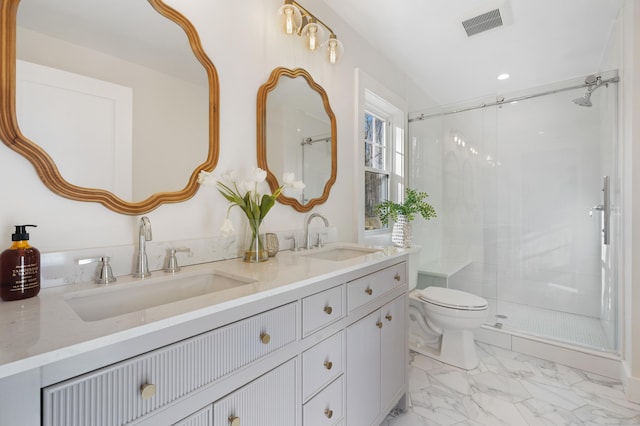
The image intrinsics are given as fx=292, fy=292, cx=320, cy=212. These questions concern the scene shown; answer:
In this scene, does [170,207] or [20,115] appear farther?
[170,207]

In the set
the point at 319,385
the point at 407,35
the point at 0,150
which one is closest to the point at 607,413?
the point at 319,385

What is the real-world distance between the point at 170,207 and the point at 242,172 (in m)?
0.38

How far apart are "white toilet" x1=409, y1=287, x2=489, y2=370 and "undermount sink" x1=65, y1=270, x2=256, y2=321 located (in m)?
1.77

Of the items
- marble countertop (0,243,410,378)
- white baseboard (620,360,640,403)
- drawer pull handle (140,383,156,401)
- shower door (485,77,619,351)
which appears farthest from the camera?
shower door (485,77,619,351)

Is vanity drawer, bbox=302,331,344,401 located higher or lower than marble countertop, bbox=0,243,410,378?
lower

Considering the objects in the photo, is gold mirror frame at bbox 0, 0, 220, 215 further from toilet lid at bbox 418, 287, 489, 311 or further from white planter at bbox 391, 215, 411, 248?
toilet lid at bbox 418, 287, 489, 311

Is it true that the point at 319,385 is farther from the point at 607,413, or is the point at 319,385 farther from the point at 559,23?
the point at 559,23

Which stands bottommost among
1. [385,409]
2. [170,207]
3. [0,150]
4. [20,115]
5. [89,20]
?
[385,409]

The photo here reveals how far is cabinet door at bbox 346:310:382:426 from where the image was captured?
1218mm

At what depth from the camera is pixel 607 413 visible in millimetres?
1683

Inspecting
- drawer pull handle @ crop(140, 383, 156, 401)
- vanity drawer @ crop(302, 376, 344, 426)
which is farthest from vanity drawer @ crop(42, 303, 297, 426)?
vanity drawer @ crop(302, 376, 344, 426)

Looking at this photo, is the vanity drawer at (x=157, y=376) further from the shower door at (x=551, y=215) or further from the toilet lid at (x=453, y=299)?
the shower door at (x=551, y=215)

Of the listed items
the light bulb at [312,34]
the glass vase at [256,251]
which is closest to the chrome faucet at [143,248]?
the glass vase at [256,251]

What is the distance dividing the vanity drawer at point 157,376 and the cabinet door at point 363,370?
18.5 inches
